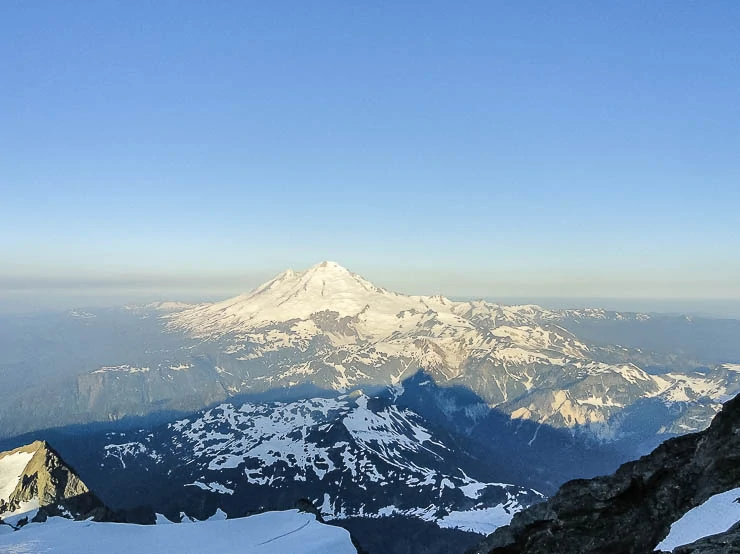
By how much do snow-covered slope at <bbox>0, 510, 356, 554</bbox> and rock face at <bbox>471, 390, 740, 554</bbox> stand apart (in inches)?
1582

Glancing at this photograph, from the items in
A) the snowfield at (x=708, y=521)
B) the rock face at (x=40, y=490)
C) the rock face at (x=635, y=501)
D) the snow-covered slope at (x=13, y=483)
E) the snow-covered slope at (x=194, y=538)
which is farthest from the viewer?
the rock face at (x=40, y=490)

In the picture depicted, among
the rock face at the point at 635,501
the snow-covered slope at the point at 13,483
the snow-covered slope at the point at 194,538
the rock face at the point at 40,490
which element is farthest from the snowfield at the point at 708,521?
the snow-covered slope at the point at 13,483

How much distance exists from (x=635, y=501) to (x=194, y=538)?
207 feet

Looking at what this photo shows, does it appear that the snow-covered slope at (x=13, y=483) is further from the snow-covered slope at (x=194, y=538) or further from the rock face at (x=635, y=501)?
the rock face at (x=635, y=501)

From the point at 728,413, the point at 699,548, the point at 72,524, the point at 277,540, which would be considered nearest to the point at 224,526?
the point at 277,540

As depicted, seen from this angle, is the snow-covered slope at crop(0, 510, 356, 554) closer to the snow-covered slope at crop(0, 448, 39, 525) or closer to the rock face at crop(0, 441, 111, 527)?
the snow-covered slope at crop(0, 448, 39, 525)

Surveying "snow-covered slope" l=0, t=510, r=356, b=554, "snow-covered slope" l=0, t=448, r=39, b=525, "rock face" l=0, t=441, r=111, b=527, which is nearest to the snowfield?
"snow-covered slope" l=0, t=510, r=356, b=554

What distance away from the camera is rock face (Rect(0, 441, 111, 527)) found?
108194 mm

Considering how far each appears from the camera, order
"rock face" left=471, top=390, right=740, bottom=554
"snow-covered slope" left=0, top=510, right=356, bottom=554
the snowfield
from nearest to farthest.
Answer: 1. the snowfield
2. "rock face" left=471, top=390, right=740, bottom=554
3. "snow-covered slope" left=0, top=510, right=356, bottom=554

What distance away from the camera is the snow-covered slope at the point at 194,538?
65000 mm

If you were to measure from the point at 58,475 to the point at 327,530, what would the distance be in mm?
87141

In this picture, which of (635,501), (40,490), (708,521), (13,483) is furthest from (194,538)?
(13,483)

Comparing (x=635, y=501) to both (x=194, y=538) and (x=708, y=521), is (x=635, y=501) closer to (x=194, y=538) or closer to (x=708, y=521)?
(x=708, y=521)

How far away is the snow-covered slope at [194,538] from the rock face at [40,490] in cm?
3082
